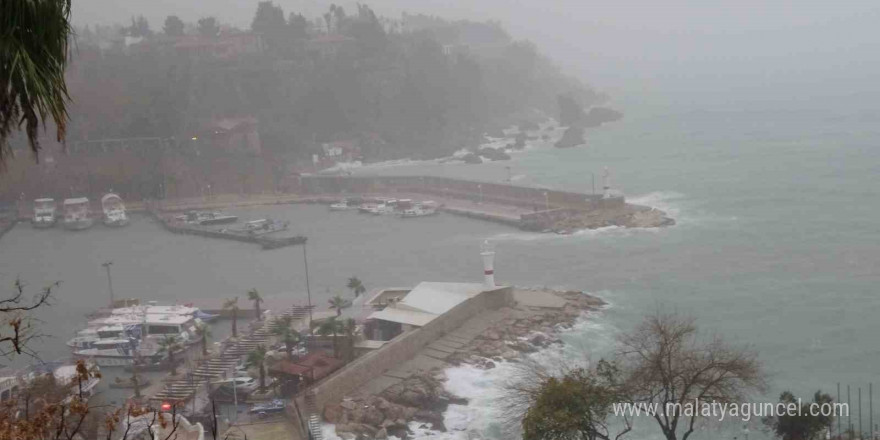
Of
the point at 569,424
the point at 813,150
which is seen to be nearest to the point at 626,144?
the point at 813,150

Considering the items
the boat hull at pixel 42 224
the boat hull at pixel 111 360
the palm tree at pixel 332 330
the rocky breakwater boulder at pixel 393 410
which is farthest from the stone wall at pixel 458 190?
the rocky breakwater boulder at pixel 393 410

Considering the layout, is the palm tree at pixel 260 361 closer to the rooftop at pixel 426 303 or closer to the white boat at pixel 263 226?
the rooftop at pixel 426 303

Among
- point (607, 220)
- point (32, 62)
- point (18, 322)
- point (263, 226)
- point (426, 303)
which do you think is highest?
point (32, 62)

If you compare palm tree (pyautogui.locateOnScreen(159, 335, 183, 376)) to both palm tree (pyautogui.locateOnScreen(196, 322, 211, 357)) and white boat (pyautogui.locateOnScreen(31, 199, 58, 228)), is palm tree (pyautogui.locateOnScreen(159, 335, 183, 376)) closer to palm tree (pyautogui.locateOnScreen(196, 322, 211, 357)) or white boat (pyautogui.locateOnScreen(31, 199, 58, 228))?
palm tree (pyautogui.locateOnScreen(196, 322, 211, 357))

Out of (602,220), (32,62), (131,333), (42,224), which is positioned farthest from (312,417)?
(42,224)

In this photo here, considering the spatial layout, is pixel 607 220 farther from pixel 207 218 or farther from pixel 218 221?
pixel 207 218

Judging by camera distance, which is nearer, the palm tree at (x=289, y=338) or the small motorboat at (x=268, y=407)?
the small motorboat at (x=268, y=407)

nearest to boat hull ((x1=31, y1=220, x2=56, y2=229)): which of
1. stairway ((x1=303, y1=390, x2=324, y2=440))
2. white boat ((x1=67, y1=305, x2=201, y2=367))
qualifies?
white boat ((x1=67, y1=305, x2=201, y2=367))
